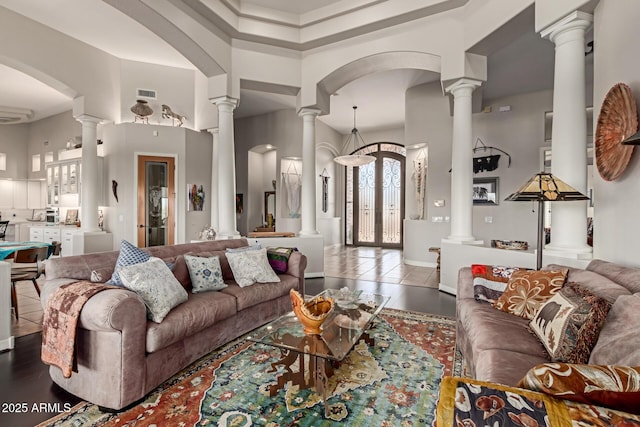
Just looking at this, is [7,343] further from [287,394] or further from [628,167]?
[628,167]

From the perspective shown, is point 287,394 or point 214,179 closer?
point 287,394

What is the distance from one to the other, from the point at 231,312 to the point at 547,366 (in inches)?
92.3

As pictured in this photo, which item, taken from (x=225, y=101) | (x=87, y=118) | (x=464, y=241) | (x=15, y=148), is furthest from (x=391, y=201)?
(x=15, y=148)

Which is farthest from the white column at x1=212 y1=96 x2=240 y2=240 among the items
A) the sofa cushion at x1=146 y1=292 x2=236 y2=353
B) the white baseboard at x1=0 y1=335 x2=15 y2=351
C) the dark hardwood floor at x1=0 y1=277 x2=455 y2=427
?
the white baseboard at x1=0 y1=335 x2=15 y2=351

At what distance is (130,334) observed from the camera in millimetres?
1979

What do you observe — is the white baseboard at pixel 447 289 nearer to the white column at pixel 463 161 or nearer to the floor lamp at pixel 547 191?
the white column at pixel 463 161

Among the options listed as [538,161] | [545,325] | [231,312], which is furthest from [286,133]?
[545,325]

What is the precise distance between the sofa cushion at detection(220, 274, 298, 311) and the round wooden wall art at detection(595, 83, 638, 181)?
3017 millimetres

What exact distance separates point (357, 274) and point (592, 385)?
5151 mm

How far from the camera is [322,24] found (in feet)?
16.6

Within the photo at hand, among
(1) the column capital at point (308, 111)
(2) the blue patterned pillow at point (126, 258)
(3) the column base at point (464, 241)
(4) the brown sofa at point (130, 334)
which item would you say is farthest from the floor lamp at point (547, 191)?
(1) the column capital at point (308, 111)

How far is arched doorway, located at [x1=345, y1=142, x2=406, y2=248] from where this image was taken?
10164mm

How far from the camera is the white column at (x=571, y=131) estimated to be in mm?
3100

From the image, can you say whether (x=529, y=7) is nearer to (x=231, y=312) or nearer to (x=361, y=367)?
(x=361, y=367)
